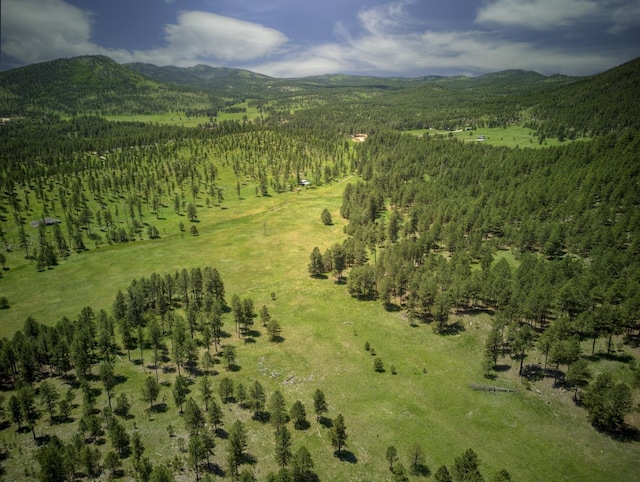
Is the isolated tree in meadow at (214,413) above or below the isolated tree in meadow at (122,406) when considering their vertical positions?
above

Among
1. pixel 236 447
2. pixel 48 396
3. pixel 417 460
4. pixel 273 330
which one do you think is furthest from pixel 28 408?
pixel 417 460

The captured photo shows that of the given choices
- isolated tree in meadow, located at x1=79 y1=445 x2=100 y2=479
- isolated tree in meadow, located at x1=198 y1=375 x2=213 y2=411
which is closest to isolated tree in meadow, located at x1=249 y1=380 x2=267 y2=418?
isolated tree in meadow, located at x1=198 y1=375 x2=213 y2=411

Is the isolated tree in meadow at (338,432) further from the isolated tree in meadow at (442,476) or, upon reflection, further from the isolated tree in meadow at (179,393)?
the isolated tree in meadow at (179,393)

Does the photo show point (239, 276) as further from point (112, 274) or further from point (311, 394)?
point (311, 394)

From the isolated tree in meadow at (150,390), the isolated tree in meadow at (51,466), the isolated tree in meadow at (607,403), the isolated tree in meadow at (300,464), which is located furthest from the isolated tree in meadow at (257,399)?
the isolated tree in meadow at (607,403)

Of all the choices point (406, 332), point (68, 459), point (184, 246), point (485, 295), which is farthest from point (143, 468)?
point (184, 246)

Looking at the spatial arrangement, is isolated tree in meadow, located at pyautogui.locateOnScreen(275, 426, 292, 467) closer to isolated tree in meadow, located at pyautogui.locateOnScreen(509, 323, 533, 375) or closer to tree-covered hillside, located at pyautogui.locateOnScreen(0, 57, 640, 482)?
tree-covered hillside, located at pyautogui.locateOnScreen(0, 57, 640, 482)

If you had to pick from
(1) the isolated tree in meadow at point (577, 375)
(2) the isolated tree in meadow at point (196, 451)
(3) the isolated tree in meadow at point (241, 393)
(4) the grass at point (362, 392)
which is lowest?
(4) the grass at point (362, 392)

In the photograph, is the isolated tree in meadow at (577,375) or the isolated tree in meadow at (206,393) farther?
the isolated tree in meadow at (577,375)
